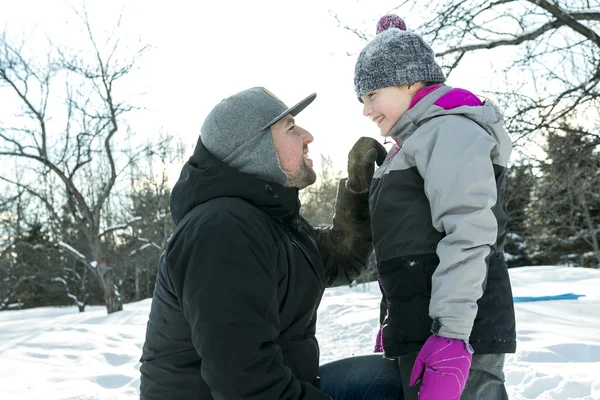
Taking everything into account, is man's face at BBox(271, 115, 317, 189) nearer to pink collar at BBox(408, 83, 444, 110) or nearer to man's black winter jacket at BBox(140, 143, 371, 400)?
man's black winter jacket at BBox(140, 143, 371, 400)

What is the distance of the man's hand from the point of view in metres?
2.27

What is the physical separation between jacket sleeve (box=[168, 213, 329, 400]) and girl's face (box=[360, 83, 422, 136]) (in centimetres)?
80

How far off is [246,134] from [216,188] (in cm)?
27

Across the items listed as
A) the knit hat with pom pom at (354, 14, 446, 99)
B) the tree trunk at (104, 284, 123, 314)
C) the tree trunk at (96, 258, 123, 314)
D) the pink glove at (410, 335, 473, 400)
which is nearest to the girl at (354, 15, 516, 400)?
the pink glove at (410, 335, 473, 400)

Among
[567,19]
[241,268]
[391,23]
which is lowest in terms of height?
[241,268]

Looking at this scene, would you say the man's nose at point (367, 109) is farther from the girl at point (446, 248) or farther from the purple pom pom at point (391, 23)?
the purple pom pom at point (391, 23)

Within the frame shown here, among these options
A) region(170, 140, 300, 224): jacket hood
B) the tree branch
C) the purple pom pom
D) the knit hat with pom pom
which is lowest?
region(170, 140, 300, 224): jacket hood

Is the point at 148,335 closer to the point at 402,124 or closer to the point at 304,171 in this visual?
the point at 304,171

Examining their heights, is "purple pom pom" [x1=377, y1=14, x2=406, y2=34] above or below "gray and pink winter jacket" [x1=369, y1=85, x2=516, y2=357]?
above

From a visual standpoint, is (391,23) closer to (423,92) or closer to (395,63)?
(395,63)

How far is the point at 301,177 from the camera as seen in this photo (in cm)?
207

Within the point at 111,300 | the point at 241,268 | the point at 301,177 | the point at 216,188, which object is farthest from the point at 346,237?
the point at 111,300

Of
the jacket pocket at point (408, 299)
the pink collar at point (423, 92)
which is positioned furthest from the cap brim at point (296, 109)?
the jacket pocket at point (408, 299)

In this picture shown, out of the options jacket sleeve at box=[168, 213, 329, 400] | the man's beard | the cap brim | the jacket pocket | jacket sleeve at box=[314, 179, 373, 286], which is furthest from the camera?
jacket sleeve at box=[314, 179, 373, 286]
